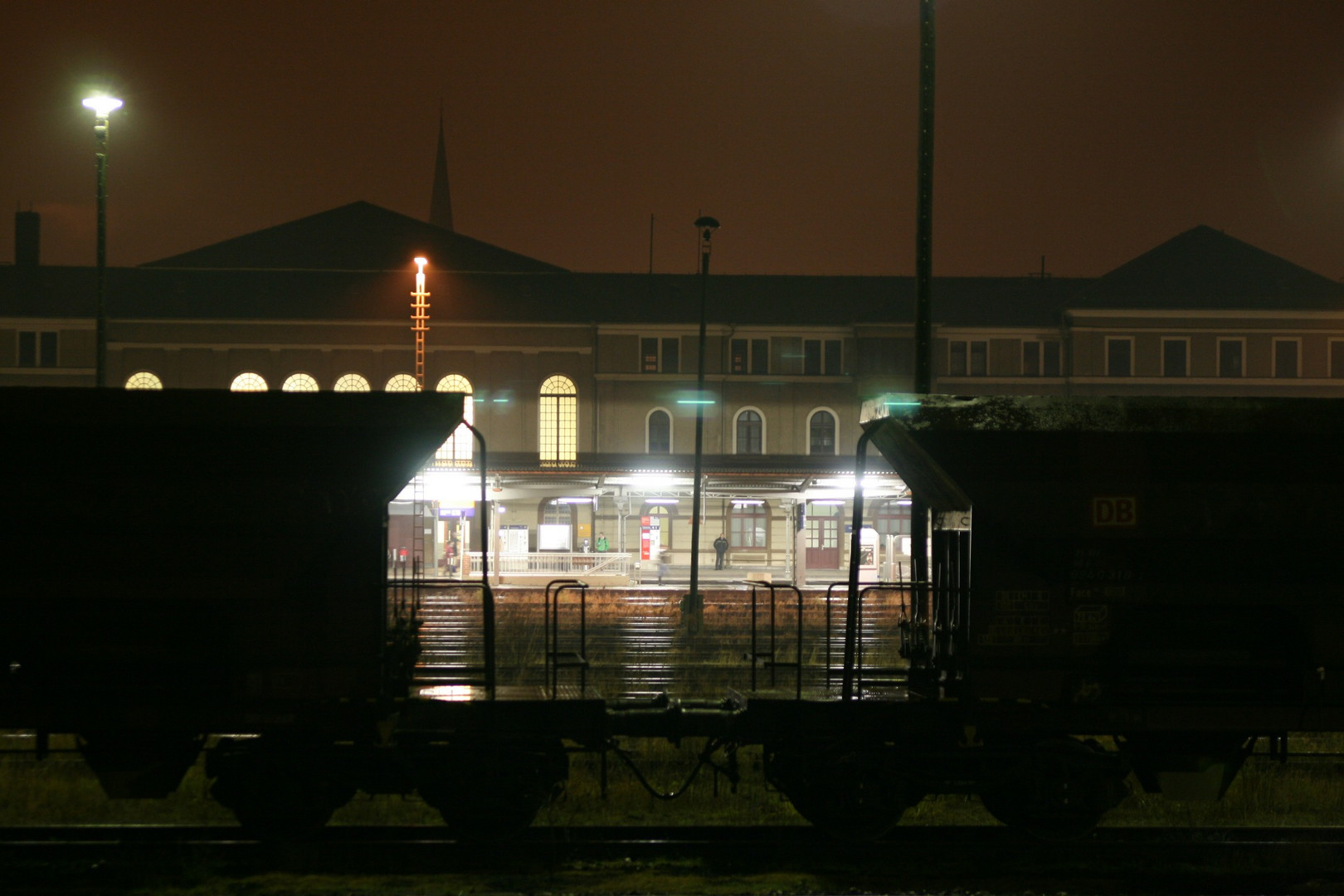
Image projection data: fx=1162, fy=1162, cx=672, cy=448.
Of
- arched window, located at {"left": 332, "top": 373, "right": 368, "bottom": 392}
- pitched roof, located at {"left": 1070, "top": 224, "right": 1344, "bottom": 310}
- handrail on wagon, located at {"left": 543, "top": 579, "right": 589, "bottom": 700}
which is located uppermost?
pitched roof, located at {"left": 1070, "top": 224, "right": 1344, "bottom": 310}

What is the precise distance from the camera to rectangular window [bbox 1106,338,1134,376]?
57125mm

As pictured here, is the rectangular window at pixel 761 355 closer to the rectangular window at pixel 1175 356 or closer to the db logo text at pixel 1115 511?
the rectangular window at pixel 1175 356

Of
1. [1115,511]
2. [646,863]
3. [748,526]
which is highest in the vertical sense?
[1115,511]

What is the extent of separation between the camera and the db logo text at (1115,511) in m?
8.39

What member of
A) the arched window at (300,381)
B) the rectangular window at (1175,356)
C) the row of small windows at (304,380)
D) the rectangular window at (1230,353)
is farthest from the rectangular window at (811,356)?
the arched window at (300,381)

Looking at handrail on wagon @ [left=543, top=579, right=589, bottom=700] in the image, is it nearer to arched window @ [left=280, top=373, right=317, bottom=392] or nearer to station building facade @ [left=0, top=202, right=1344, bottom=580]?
station building facade @ [left=0, top=202, right=1344, bottom=580]

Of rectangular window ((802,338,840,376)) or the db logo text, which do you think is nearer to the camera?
the db logo text

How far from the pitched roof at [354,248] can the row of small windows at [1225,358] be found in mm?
28751

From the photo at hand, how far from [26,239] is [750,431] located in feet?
143

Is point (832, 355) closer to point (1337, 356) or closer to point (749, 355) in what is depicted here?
point (749, 355)

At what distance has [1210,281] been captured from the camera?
193 ft

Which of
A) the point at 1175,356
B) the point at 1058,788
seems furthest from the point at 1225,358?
the point at 1058,788

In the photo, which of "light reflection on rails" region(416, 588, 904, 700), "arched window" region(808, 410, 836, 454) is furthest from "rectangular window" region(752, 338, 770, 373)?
"light reflection on rails" region(416, 588, 904, 700)

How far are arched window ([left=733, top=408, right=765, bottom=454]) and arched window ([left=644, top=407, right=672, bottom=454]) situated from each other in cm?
331
